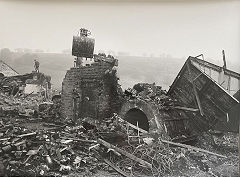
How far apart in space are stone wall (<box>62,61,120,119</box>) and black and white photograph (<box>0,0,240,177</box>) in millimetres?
16

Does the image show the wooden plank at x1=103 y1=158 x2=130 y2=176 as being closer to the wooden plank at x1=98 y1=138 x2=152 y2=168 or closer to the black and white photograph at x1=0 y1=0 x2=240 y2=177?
the black and white photograph at x1=0 y1=0 x2=240 y2=177

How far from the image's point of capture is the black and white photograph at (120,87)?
13.9 ft

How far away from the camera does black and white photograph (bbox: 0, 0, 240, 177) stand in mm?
4223

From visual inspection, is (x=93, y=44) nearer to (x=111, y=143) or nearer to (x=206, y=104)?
(x=111, y=143)

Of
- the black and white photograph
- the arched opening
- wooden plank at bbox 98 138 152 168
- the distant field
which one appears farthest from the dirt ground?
the distant field

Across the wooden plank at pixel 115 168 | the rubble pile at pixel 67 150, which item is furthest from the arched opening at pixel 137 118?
the wooden plank at pixel 115 168

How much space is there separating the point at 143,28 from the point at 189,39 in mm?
706

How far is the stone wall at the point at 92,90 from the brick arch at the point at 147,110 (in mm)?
139

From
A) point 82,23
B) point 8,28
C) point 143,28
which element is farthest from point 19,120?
point 143,28

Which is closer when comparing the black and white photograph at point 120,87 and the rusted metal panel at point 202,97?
the black and white photograph at point 120,87

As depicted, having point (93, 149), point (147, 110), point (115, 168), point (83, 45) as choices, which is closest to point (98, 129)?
point (93, 149)

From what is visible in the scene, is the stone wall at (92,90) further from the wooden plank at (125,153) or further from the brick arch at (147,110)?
the wooden plank at (125,153)

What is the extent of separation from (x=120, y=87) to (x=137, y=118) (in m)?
0.54

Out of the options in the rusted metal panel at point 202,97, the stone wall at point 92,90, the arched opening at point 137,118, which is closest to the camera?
the rusted metal panel at point 202,97
